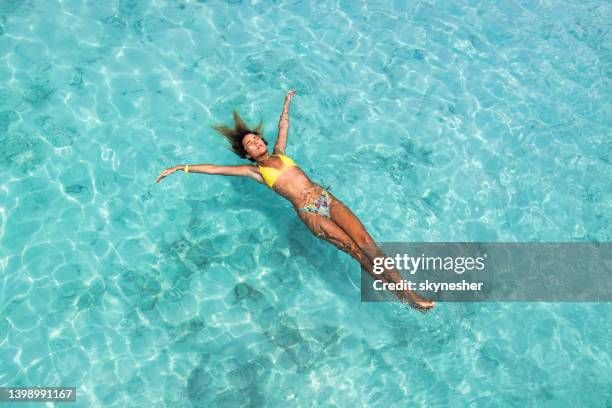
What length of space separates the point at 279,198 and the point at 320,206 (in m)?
1.07

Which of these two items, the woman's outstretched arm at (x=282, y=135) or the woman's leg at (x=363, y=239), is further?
the woman's outstretched arm at (x=282, y=135)

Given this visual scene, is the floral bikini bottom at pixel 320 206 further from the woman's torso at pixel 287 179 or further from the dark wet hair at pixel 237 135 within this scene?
the dark wet hair at pixel 237 135

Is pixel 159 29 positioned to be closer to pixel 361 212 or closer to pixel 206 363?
pixel 361 212

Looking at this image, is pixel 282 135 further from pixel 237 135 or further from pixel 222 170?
pixel 222 170

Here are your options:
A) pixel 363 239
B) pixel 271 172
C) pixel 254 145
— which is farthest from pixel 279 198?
pixel 363 239

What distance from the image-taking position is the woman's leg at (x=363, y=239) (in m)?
5.64

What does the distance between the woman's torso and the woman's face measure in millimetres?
206

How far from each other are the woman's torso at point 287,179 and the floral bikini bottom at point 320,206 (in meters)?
0.13

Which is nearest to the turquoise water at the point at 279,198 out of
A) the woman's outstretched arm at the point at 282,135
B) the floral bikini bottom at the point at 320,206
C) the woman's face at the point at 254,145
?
the woman's outstretched arm at the point at 282,135

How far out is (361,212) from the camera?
23.8ft

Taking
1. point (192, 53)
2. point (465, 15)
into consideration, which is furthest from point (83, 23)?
point (465, 15)

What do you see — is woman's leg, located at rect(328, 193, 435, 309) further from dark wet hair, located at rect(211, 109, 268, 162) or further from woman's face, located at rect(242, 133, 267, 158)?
dark wet hair, located at rect(211, 109, 268, 162)

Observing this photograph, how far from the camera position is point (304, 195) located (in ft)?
21.1

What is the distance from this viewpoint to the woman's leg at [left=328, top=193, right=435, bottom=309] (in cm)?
564
